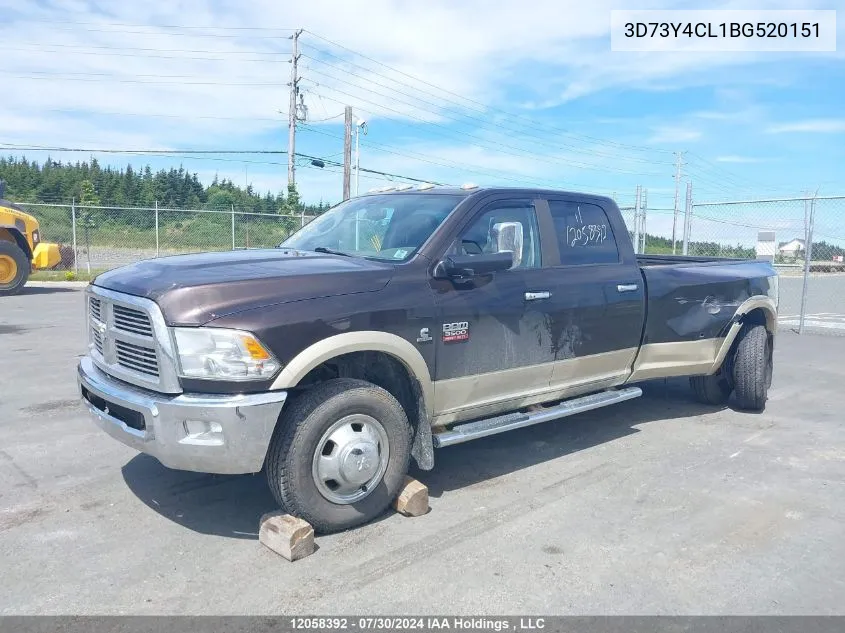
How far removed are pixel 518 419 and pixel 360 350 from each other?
1.35 meters

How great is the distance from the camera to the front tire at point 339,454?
360 centimetres

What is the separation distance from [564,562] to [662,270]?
3.11 m

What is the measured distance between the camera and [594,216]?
552 centimetres

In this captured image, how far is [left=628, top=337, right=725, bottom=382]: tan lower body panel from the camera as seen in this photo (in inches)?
226

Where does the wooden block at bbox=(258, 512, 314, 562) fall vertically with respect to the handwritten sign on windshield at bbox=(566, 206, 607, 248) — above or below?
below

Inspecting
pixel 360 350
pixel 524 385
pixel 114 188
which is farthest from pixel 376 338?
pixel 114 188

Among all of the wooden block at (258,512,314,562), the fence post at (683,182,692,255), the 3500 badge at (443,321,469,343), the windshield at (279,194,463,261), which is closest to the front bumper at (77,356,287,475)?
the wooden block at (258,512,314,562)

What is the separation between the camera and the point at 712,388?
6777mm

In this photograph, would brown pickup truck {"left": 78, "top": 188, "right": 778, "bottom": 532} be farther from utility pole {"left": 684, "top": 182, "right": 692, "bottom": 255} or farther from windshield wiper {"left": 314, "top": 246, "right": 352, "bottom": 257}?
utility pole {"left": 684, "top": 182, "right": 692, "bottom": 255}

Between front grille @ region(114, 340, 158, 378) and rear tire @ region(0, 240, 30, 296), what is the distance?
47.5 feet

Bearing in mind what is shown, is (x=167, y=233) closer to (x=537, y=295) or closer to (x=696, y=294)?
(x=696, y=294)

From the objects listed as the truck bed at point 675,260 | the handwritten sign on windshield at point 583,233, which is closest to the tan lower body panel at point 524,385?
the handwritten sign on windshield at point 583,233

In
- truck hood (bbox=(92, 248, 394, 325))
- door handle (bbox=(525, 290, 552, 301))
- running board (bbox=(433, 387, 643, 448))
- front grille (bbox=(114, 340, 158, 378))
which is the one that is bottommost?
running board (bbox=(433, 387, 643, 448))

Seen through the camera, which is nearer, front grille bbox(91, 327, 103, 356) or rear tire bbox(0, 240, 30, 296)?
front grille bbox(91, 327, 103, 356)
